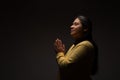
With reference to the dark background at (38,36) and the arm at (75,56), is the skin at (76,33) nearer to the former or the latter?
the arm at (75,56)

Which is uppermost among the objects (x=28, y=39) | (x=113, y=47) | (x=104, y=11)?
(x=104, y=11)

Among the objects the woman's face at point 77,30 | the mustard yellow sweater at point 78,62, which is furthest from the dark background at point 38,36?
the mustard yellow sweater at point 78,62

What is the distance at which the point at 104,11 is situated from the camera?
10.00 ft

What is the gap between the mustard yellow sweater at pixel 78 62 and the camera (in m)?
1.74

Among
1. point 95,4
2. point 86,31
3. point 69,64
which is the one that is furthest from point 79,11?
point 69,64

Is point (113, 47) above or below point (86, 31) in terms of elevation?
above

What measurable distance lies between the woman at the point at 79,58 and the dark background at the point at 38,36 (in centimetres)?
116

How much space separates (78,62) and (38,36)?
1367 millimetres

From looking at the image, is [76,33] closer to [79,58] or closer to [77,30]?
[77,30]

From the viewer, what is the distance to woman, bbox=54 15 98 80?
1744 mm

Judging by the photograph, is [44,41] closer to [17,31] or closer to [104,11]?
[17,31]

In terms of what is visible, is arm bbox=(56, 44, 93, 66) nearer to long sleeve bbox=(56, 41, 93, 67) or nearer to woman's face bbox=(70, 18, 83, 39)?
long sleeve bbox=(56, 41, 93, 67)

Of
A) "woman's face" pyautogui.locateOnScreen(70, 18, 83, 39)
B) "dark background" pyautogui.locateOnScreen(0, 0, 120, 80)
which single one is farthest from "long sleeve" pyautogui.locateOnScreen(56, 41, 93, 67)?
"dark background" pyautogui.locateOnScreen(0, 0, 120, 80)

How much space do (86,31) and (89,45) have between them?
14cm
